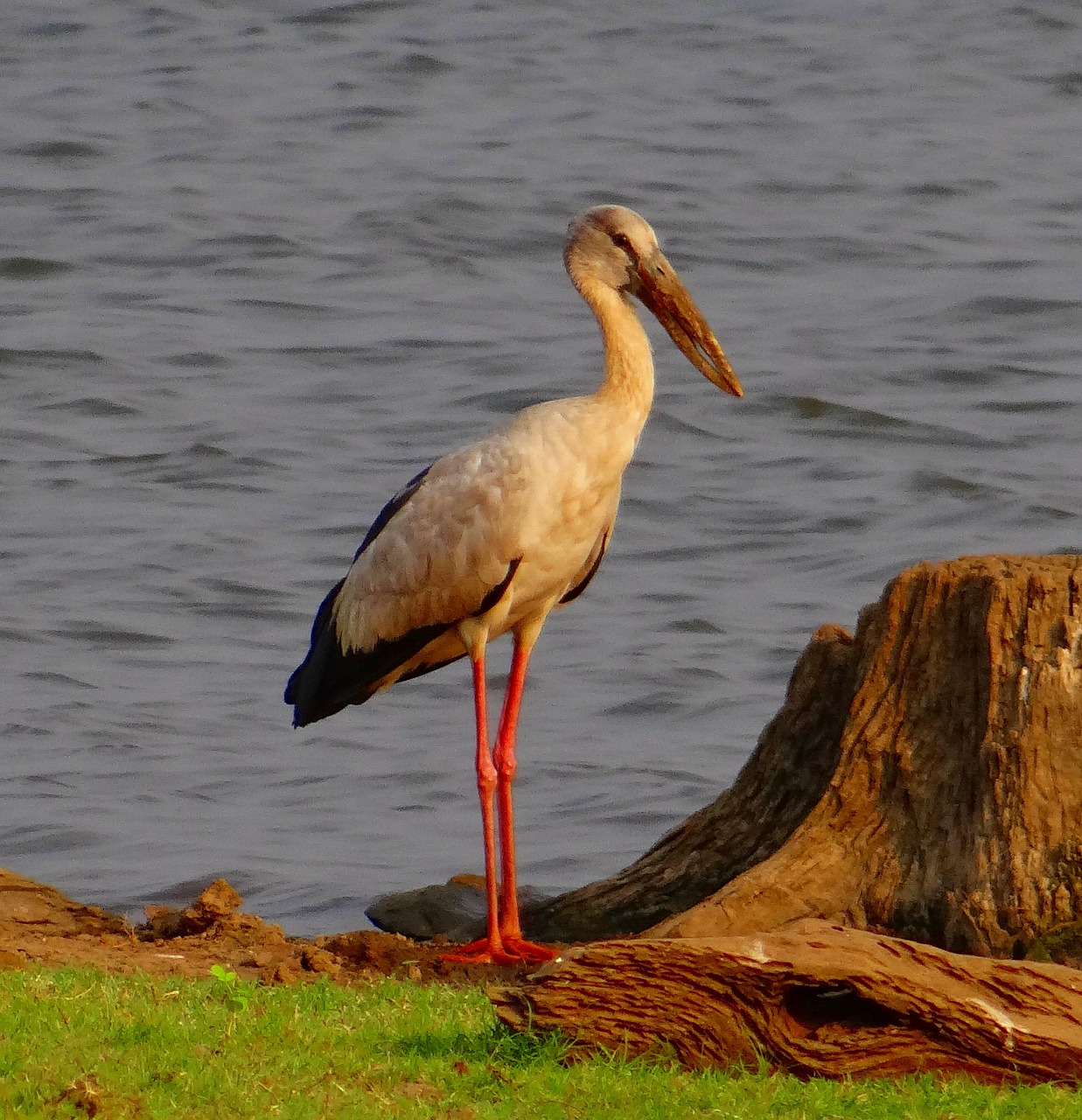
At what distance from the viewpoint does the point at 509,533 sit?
842 cm

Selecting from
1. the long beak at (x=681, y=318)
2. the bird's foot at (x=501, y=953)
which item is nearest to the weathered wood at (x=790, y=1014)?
the bird's foot at (x=501, y=953)

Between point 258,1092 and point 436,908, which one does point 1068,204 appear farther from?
point 258,1092

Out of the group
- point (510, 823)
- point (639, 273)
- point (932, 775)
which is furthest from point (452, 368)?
point (932, 775)

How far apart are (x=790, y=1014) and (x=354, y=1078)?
3.71 ft

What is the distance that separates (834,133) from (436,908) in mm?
22663

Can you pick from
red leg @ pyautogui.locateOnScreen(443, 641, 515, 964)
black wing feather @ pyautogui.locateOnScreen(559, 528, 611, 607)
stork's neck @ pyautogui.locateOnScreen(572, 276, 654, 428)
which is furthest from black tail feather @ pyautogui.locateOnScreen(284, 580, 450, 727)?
stork's neck @ pyautogui.locateOnScreen(572, 276, 654, 428)

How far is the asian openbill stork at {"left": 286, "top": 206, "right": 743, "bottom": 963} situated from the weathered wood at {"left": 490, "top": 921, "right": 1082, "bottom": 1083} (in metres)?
2.27

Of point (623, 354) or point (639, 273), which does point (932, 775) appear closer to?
point (623, 354)

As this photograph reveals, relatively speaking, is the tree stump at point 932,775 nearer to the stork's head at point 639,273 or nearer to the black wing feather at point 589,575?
the black wing feather at point 589,575

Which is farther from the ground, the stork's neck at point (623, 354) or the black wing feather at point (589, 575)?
the stork's neck at point (623, 354)

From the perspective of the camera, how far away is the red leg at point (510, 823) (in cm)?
830

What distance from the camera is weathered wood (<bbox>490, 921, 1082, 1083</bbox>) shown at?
5.84m

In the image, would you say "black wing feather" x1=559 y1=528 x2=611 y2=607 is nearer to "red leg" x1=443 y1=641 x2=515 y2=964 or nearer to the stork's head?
"red leg" x1=443 y1=641 x2=515 y2=964

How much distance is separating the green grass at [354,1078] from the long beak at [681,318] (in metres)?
3.22
